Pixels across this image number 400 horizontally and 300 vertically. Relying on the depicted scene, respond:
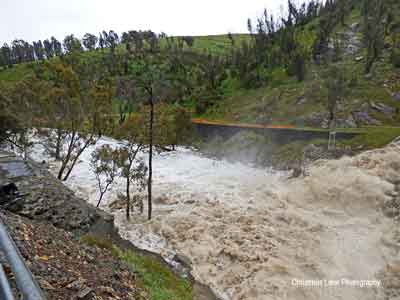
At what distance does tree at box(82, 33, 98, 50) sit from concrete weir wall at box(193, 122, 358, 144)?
297ft

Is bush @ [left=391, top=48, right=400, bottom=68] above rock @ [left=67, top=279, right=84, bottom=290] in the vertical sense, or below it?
above

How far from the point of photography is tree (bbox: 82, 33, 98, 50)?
10780 centimetres

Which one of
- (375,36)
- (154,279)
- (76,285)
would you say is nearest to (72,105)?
(154,279)

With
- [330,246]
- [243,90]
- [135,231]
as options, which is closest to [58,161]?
[135,231]

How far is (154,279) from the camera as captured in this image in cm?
858

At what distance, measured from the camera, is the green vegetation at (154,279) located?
7660mm

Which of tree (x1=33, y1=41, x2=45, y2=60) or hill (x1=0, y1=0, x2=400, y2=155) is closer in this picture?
hill (x1=0, y1=0, x2=400, y2=155)

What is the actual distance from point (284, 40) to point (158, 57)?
4177cm

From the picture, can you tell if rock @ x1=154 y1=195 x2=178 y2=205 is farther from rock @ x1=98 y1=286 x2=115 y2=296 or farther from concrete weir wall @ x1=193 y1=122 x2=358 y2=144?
concrete weir wall @ x1=193 y1=122 x2=358 y2=144

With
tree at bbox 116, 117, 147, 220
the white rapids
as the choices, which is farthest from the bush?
tree at bbox 116, 117, 147, 220

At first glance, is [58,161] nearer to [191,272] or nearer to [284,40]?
[191,272]

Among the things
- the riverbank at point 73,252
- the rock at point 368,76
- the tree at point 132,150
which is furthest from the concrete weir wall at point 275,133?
the riverbank at point 73,252

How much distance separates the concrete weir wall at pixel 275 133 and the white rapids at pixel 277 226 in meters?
→ 5.81

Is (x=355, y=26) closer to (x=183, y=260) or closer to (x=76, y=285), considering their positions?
(x=183, y=260)
